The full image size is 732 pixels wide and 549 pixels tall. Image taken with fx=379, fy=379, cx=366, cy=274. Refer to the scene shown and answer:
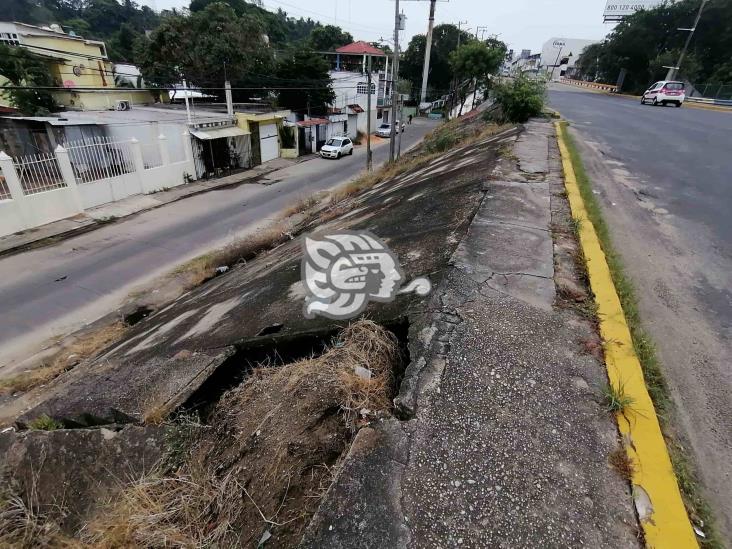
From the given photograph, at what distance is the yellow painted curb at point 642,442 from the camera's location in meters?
1.51

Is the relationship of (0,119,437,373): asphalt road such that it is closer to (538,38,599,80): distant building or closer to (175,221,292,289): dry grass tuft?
(175,221,292,289): dry grass tuft

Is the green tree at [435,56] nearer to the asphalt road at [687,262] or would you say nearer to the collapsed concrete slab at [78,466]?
the asphalt road at [687,262]

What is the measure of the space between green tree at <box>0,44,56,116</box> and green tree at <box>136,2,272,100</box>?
20.9 ft

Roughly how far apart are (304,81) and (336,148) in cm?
501

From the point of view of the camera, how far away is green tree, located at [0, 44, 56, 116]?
22.3 m

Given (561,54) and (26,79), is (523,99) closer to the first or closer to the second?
(26,79)

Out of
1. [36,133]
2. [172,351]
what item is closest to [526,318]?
[172,351]

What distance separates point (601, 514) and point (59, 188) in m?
15.1

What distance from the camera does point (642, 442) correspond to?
1844mm

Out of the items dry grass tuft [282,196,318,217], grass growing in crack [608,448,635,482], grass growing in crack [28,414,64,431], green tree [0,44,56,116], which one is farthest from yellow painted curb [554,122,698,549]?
green tree [0,44,56,116]

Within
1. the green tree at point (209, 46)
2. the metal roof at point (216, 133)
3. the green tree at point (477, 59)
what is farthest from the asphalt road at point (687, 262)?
the green tree at point (477, 59)

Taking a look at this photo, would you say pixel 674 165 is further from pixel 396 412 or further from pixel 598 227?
pixel 396 412

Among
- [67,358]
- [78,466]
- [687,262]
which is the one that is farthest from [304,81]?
[78,466]

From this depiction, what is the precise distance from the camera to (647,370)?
235cm
